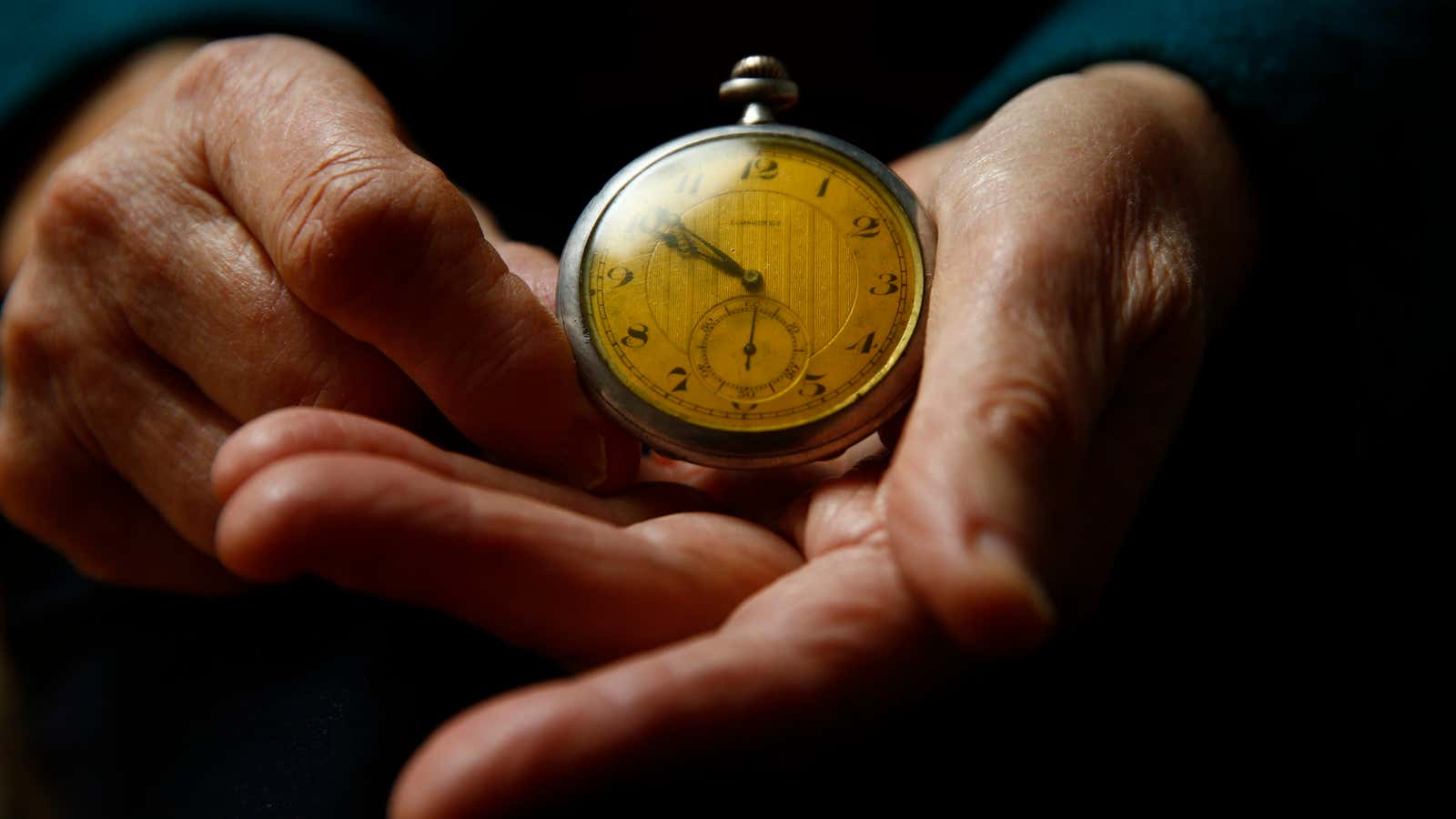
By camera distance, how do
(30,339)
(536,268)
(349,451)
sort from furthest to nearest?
(30,339), (536,268), (349,451)

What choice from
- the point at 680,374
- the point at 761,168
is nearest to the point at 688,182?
the point at 761,168

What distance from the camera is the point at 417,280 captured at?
1.64 meters

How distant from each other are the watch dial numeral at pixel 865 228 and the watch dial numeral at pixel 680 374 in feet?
1.28

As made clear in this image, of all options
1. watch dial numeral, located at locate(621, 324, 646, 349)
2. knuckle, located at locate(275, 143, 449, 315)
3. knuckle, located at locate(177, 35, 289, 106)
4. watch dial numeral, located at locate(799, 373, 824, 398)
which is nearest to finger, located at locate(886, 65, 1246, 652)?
watch dial numeral, located at locate(799, 373, 824, 398)

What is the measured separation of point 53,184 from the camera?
6.78 ft

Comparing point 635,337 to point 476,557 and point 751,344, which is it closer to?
point 751,344

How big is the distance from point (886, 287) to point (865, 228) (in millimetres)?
Result: 127

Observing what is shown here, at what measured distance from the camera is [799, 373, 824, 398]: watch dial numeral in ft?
5.82

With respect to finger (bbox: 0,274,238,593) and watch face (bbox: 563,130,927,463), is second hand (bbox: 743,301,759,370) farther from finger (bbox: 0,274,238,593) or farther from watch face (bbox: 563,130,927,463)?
finger (bbox: 0,274,238,593)

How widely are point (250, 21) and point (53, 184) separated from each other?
30.5 inches

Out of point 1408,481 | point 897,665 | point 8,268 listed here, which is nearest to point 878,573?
point 897,665

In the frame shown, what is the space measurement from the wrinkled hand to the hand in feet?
0.68

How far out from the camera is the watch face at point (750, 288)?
1781mm

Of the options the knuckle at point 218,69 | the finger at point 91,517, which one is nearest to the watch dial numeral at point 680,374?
the knuckle at point 218,69
